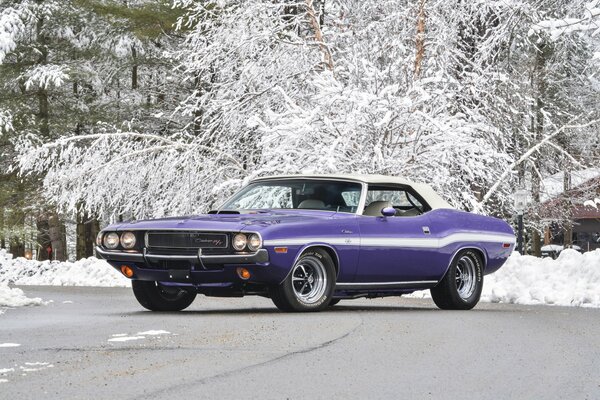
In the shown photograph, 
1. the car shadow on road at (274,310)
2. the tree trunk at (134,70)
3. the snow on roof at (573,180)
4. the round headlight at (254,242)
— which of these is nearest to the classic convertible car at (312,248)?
the round headlight at (254,242)

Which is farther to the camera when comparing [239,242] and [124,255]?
[124,255]

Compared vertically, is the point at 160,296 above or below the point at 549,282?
above

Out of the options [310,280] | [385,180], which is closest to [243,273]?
[310,280]

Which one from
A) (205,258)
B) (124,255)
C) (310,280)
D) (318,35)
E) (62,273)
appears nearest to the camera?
(205,258)

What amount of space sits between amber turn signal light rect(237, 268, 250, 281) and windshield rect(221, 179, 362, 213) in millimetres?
1572

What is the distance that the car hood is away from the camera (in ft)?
38.1

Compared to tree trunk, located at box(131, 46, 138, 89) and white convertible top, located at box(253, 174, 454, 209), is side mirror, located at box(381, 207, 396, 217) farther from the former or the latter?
tree trunk, located at box(131, 46, 138, 89)

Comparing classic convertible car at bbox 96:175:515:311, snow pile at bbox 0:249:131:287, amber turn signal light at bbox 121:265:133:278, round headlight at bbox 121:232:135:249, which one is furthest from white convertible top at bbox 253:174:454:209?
snow pile at bbox 0:249:131:287

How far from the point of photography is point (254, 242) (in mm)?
11461

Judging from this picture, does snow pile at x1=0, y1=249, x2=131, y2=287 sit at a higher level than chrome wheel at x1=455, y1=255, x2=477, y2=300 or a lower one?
lower

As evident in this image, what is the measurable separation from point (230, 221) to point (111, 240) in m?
1.45

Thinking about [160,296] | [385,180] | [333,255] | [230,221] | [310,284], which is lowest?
[160,296]

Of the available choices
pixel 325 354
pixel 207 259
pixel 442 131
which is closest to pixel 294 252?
pixel 207 259

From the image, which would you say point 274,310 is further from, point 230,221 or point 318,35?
point 318,35
